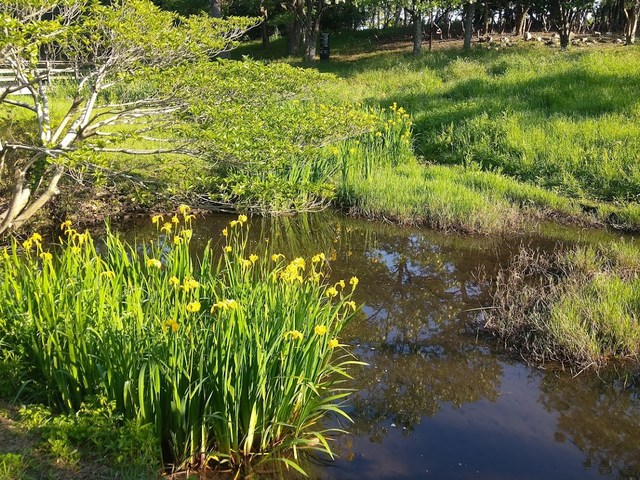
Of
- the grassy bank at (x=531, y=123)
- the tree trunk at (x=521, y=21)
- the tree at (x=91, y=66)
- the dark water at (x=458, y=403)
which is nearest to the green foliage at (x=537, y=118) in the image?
the grassy bank at (x=531, y=123)

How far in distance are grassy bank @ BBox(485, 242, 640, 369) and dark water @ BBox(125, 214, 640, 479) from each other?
178 mm

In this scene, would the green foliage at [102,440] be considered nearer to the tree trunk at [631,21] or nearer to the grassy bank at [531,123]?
the grassy bank at [531,123]

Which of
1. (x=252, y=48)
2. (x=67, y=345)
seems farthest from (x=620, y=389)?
(x=252, y=48)

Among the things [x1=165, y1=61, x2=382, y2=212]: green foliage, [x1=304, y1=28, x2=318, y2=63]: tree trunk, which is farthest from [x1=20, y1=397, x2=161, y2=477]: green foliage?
[x1=304, y1=28, x2=318, y2=63]: tree trunk

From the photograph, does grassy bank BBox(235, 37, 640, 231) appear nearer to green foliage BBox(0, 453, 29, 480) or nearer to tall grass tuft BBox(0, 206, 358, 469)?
tall grass tuft BBox(0, 206, 358, 469)

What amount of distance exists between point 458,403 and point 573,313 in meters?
1.39

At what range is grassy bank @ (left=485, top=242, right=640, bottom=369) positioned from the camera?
487cm

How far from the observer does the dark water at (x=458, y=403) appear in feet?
12.4

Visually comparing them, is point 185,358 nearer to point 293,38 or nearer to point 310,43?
point 310,43

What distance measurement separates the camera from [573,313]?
5.05 metres

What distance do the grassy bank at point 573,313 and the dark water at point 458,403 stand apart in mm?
178

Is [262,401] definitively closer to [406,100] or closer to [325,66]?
[406,100]

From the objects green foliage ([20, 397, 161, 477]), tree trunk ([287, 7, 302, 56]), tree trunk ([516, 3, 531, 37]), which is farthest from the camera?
tree trunk ([287, 7, 302, 56])

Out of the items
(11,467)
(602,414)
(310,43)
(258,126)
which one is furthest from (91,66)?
(310,43)
